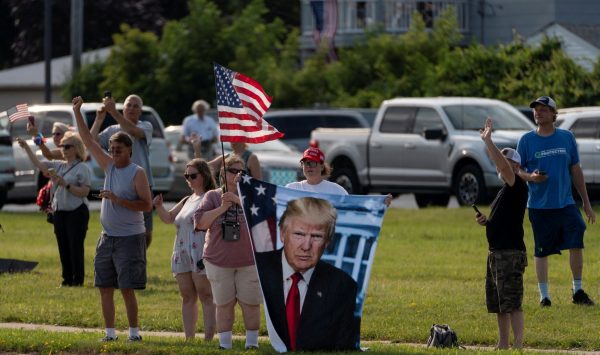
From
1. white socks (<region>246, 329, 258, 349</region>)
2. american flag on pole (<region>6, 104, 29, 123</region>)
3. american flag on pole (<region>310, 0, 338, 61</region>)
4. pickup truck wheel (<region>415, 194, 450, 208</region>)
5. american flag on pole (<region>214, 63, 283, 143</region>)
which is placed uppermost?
american flag on pole (<region>310, 0, 338, 61</region>)

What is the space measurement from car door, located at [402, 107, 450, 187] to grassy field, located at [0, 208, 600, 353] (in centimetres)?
372

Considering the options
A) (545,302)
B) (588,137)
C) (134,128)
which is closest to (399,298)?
(545,302)

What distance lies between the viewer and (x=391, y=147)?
91.3ft

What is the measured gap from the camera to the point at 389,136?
91.6ft

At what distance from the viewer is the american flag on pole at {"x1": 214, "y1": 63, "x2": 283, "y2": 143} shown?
11734 mm

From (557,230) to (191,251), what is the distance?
3.76 m

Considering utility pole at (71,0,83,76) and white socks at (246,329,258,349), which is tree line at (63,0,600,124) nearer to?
utility pole at (71,0,83,76)

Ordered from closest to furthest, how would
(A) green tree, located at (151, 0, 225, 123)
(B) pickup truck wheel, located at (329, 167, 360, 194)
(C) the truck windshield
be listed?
(C) the truck windshield < (B) pickup truck wheel, located at (329, 167, 360, 194) < (A) green tree, located at (151, 0, 225, 123)

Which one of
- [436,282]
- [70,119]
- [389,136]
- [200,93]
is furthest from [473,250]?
[200,93]

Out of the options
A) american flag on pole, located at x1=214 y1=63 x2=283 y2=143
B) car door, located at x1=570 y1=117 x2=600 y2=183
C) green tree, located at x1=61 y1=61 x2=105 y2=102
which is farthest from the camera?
green tree, located at x1=61 y1=61 x2=105 y2=102

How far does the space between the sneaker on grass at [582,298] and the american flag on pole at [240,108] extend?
366cm

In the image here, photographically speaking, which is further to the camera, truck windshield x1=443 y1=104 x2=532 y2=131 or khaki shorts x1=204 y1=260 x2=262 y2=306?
truck windshield x1=443 y1=104 x2=532 y2=131

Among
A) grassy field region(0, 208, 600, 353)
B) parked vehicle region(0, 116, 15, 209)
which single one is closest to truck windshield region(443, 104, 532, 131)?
grassy field region(0, 208, 600, 353)

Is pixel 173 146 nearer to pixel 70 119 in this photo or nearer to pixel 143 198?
pixel 70 119
